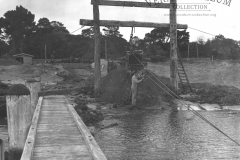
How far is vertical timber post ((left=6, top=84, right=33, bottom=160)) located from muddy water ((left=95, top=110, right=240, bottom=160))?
7.34 ft

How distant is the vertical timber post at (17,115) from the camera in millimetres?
9086

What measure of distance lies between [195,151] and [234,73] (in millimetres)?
22285

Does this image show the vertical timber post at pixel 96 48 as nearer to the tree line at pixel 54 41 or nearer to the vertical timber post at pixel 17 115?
the vertical timber post at pixel 17 115

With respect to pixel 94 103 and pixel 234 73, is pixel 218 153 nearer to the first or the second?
pixel 94 103

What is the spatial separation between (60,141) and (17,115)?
8.23 feet

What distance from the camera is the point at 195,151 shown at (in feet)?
27.6

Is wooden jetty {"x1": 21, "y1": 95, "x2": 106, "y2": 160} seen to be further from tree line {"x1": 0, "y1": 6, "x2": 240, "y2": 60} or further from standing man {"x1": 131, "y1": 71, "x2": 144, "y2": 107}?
tree line {"x1": 0, "y1": 6, "x2": 240, "y2": 60}

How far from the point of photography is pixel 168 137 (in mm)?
9992

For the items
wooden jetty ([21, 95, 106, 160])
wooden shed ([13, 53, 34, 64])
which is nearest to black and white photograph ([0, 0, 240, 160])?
wooden jetty ([21, 95, 106, 160])

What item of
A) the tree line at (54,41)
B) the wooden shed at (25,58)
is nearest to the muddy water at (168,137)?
→ the wooden shed at (25,58)

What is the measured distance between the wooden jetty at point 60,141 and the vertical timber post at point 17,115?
16.2 inches

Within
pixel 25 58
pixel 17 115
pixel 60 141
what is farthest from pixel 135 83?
pixel 25 58

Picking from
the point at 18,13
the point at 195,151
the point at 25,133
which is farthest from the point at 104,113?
the point at 18,13

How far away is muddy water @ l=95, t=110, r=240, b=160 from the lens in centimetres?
814
